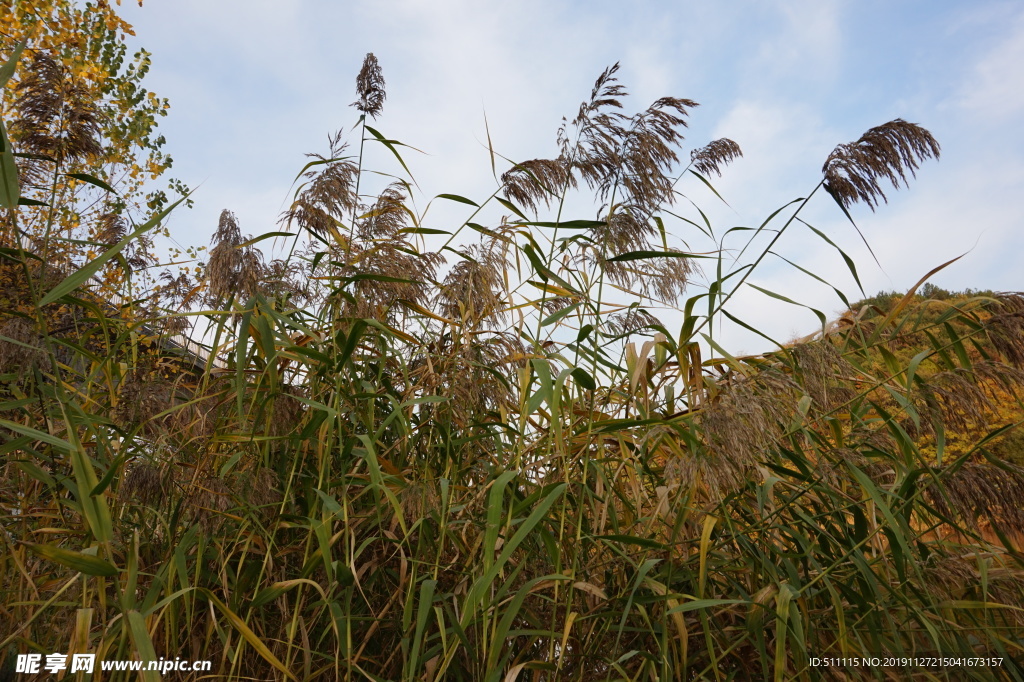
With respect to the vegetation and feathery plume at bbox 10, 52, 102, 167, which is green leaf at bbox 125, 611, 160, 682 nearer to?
the vegetation

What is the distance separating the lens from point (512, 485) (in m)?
1.71

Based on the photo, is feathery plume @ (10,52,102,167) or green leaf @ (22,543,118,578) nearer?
green leaf @ (22,543,118,578)

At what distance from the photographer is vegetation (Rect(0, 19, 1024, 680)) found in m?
1.48

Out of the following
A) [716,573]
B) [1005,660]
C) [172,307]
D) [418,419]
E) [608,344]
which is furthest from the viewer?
[172,307]

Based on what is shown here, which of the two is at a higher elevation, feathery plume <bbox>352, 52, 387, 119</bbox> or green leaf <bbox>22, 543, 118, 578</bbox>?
feathery plume <bbox>352, 52, 387, 119</bbox>

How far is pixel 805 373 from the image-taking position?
1664 mm

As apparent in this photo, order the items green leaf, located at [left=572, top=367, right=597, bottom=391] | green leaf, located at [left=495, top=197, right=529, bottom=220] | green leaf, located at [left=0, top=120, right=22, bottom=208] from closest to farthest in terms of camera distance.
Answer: green leaf, located at [left=0, top=120, right=22, bottom=208] < green leaf, located at [left=572, top=367, right=597, bottom=391] < green leaf, located at [left=495, top=197, right=529, bottom=220]

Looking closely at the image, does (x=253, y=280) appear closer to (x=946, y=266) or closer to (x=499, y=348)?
(x=499, y=348)

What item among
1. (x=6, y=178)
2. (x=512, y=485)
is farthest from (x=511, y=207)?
(x=6, y=178)

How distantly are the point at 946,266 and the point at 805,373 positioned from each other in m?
0.66

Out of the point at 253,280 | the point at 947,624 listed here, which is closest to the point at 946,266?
the point at 947,624

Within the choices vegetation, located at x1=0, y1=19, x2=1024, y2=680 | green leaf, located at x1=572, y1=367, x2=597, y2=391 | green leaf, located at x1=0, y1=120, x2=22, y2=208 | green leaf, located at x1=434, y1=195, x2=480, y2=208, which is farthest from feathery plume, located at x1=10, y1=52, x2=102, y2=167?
green leaf, located at x1=572, y1=367, x2=597, y2=391

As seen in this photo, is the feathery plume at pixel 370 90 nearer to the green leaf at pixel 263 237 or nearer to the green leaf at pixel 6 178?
the green leaf at pixel 263 237

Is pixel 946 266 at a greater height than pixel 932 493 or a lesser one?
greater
